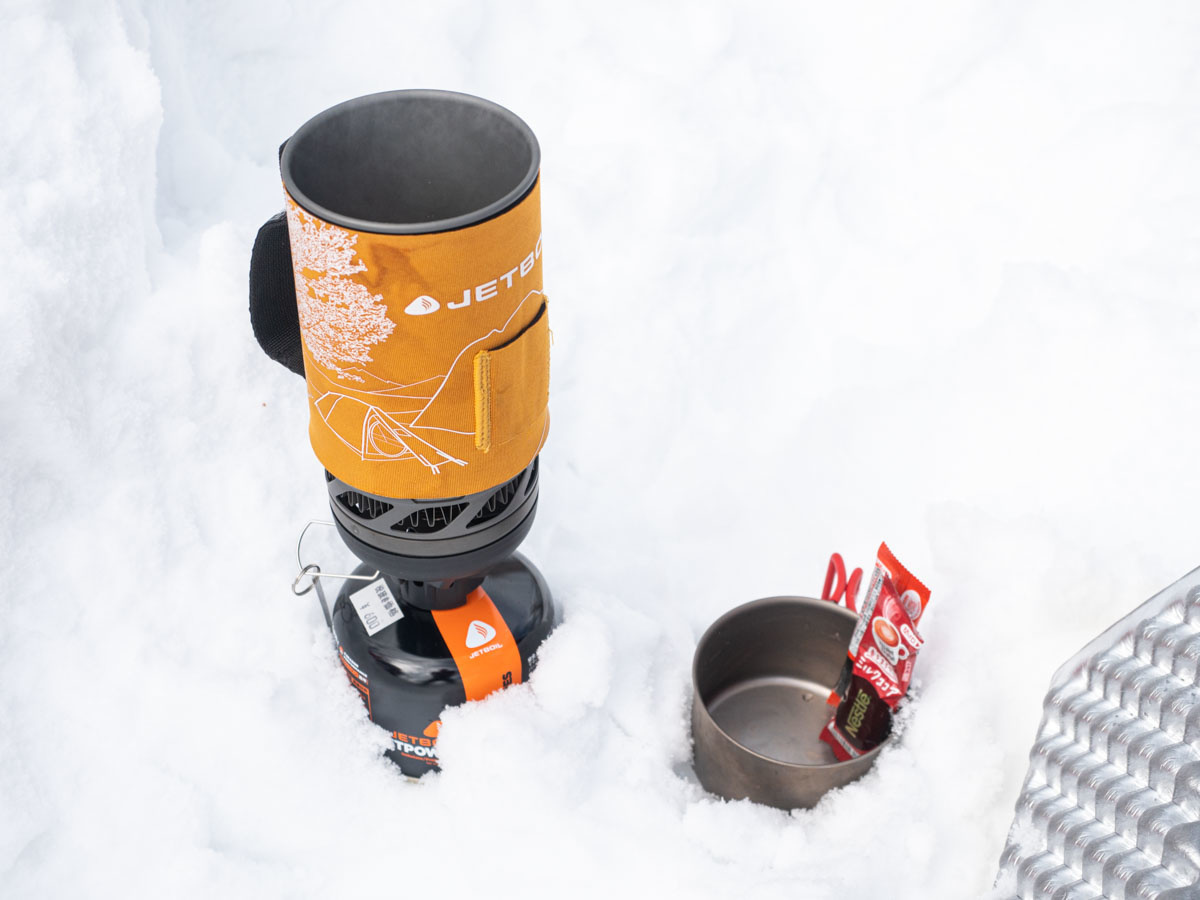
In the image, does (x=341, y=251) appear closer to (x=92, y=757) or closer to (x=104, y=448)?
(x=104, y=448)

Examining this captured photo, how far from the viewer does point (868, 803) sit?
4.38 ft

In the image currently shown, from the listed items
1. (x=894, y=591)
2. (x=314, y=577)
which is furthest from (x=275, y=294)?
(x=894, y=591)

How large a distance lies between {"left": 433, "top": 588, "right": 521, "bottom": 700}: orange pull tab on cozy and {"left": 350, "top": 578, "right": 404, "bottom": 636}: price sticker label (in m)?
0.05

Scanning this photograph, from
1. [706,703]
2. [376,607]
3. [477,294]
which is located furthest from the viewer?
[706,703]

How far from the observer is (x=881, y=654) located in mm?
1379

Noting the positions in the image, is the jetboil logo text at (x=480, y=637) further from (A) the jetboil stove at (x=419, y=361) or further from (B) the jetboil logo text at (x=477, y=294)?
(B) the jetboil logo text at (x=477, y=294)

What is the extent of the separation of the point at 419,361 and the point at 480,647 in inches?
15.6

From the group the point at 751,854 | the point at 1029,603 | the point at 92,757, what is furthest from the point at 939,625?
→ the point at 92,757

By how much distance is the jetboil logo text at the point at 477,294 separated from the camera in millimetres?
1110

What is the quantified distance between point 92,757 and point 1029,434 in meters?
1.31

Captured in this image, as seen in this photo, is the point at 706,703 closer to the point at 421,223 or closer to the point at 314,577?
the point at 314,577

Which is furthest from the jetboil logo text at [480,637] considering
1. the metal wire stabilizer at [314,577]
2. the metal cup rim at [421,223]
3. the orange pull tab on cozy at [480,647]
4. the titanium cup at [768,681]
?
the metal cup rim at [421,223]

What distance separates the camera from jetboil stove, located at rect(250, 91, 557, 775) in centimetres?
111

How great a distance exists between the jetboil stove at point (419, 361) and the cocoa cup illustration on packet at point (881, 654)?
15.0 inches
